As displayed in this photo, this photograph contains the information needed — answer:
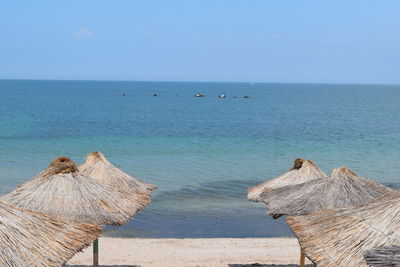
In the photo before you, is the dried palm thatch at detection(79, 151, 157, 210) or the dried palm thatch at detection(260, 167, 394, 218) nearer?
the dried palm thatch at detection(260, 167, 394, 218)

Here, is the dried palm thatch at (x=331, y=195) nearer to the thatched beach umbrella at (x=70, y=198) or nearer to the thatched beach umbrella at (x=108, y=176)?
the thatched beach umbrella at (x=70, y=198)

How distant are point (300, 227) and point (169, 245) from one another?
7489 millimetres

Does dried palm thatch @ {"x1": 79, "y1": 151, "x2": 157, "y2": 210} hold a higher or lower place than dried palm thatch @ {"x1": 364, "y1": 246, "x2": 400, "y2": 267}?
lower

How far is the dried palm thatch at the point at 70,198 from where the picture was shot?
9.20 m

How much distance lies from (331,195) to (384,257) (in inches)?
220

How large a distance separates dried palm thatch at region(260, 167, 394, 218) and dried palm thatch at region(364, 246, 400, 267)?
17.1 feet

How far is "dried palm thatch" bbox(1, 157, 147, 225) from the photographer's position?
362 inches

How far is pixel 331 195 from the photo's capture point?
395 inches

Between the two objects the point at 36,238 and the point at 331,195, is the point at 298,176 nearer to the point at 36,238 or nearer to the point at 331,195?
the point at 331,195

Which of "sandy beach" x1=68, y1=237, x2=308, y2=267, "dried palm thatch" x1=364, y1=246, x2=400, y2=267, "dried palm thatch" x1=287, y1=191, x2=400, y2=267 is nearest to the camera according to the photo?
"dried palm thatch" x1=364, y1=246, x2=400, y2=267

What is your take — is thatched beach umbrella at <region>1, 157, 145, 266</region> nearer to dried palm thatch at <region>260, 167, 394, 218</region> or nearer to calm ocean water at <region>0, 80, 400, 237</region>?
dried palm thatch at <region>260, 167, 394, 218</region>

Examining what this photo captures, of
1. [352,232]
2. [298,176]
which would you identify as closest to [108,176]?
[298,176]

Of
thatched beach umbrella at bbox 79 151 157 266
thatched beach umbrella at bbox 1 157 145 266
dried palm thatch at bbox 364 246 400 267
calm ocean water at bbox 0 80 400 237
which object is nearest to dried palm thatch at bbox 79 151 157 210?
thatched beach umbrella at bbox 79 151 157 266

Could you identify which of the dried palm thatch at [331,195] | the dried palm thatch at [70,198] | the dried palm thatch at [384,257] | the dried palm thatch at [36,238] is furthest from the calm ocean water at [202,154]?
the dried palm thatch at [384,257]
